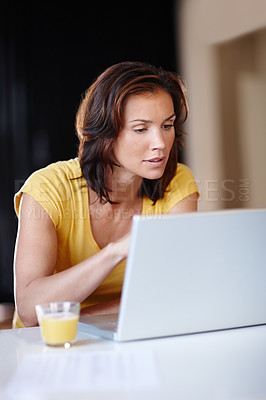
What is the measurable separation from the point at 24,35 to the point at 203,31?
130 centimetres

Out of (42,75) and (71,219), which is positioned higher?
(42,75)

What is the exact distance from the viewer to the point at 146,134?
1.71m

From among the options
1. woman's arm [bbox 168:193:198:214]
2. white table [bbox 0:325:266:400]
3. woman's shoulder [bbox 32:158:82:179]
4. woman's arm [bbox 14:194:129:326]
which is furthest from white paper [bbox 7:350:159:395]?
woman's arm [bbox 168:193:198:214]

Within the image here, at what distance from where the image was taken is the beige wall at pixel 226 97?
4.04m

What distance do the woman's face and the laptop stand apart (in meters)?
0.68

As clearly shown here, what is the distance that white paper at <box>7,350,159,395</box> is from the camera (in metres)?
0.80

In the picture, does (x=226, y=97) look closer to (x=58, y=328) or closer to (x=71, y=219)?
(x=71, y=219)

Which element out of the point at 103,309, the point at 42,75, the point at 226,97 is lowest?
the point at 103,309

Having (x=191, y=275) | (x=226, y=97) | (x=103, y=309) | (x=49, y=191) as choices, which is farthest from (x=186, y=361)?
(x=226, y=97)

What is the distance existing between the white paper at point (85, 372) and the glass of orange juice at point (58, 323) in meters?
0.04

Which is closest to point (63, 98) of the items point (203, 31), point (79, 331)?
point (203, 31)

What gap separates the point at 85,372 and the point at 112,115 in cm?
97

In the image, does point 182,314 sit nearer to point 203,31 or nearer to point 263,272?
point 263,272

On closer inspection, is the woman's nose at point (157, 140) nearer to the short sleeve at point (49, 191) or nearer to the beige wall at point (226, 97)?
the short sleeve at point (49, 191)
